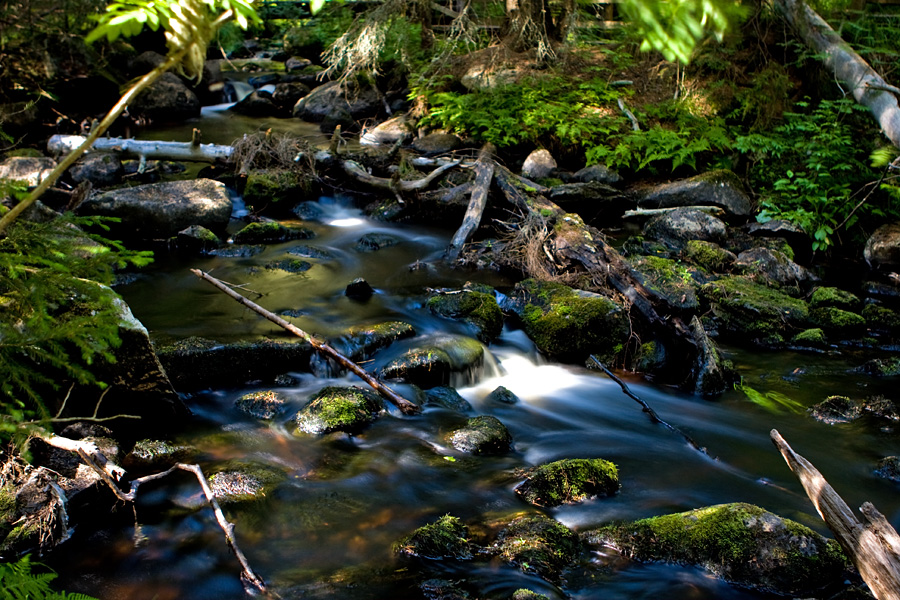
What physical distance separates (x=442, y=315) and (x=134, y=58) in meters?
15.4

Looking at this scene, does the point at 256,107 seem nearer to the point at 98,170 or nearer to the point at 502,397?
the point at 98,170

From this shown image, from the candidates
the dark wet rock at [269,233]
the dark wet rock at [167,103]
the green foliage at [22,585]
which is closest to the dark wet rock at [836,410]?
the green foliage at [22,585]

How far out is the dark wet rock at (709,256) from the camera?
31.2 feet

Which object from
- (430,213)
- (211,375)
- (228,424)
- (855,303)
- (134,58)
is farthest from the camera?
(134,58)

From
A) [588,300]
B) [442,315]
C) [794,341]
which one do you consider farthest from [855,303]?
[442,315]

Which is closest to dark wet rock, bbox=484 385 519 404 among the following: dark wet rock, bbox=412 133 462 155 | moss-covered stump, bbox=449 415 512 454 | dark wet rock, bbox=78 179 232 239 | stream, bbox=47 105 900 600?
stream, bbox=47 105 900 600

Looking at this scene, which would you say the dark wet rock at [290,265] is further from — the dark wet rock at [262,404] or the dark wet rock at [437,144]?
the dark wet rock at [437,144]

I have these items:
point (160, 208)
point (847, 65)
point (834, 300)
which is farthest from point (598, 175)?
point (160, 208)

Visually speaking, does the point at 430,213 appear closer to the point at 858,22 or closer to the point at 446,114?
the point at 446,114

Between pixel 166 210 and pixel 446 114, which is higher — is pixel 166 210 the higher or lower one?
the lower one

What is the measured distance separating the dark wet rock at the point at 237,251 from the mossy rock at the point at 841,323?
7683mm

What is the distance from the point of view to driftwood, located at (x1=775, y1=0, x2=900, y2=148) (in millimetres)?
10430

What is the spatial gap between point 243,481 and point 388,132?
11.9 meters

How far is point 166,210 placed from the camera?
9.79m
